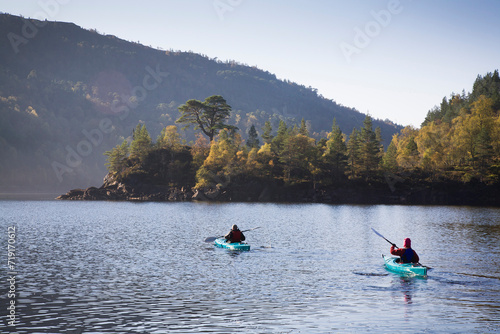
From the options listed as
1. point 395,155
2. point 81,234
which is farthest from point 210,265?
point 395,155

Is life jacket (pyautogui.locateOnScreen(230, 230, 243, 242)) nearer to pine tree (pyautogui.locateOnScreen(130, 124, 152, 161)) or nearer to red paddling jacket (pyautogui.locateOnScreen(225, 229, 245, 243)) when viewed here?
red paddling jacket (pyautogui.locateOnScreen(225, 229, 245, 243))

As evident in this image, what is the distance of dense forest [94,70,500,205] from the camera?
128 metres

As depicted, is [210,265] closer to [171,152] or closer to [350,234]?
[350,234]

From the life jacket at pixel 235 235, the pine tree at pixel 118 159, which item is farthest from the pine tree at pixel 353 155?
the life jacket at pixel 235 235

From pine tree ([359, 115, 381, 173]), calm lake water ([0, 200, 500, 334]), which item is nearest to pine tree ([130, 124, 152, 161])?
pine tree ([359, 115, 381, 173])

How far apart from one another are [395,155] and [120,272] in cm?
13561

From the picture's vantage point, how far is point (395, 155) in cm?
15262

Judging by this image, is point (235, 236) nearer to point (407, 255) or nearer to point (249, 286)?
point (249, 286)

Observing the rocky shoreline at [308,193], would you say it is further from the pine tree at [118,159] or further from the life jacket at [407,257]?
the life jacket at [407,257]

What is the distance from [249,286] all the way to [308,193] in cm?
11255

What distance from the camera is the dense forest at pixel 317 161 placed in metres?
128

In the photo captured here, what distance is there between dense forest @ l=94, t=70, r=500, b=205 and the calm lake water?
85968 millimetres

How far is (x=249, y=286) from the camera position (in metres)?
25.8

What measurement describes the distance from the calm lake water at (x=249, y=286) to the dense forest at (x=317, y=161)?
85968mm
